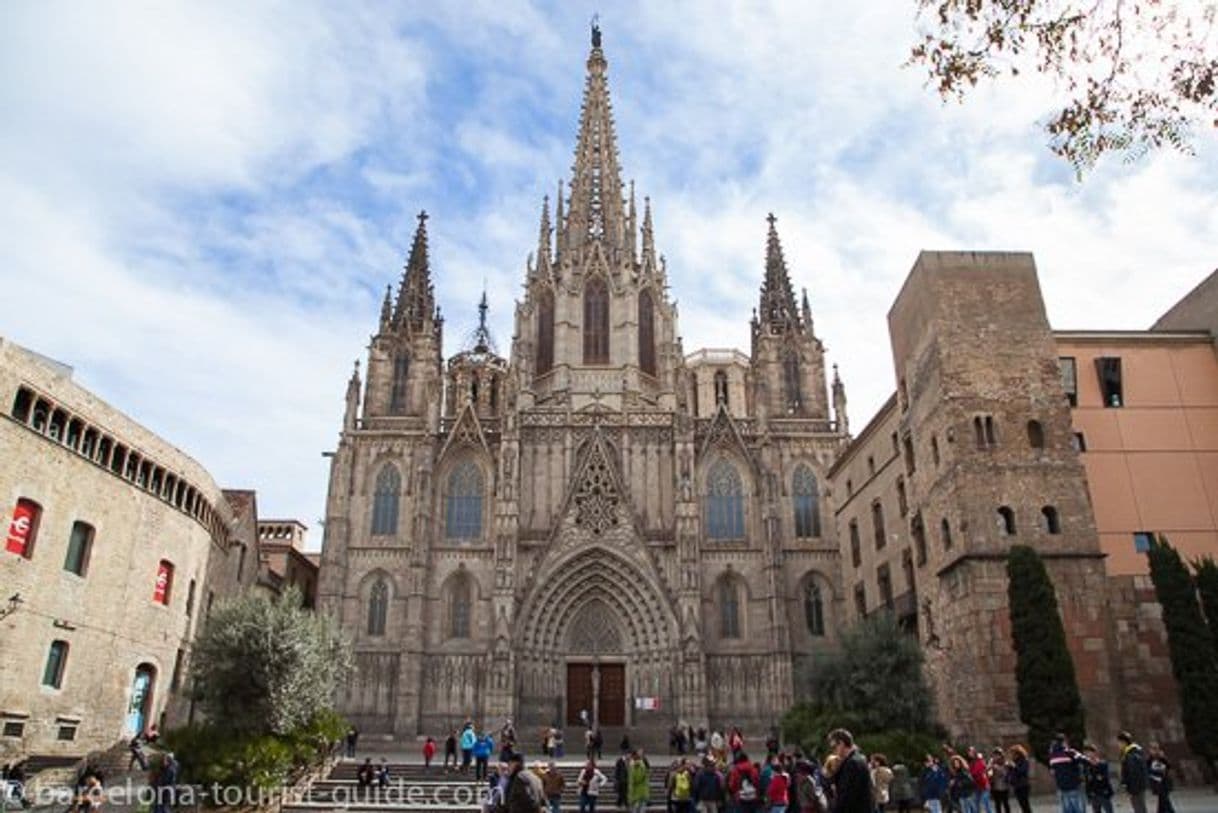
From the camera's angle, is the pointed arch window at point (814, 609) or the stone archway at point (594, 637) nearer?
the stone archway at point (594, 637)

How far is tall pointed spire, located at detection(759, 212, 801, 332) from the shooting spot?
44375 millimetres

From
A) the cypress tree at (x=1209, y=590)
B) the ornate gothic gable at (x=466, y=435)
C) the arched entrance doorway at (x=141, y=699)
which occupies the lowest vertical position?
the arched entrance doorway at (x=141, y=699)

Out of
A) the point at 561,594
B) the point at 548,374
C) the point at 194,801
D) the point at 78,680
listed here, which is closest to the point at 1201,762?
the point at 194,801

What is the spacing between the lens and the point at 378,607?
36875 millimetres

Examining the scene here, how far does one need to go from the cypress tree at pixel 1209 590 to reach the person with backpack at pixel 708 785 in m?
11.7

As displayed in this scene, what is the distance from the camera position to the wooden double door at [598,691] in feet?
116

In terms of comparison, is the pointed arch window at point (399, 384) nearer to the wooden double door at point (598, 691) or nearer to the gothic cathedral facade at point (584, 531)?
the gothic cathedral facade at point (584, 531)

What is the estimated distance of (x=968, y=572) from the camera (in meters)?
19.4

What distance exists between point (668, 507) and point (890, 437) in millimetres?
13183

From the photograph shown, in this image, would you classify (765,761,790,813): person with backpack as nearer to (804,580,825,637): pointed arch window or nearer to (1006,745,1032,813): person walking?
(1006,745,1032,813): person walking

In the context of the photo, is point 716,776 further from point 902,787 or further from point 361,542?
point 361,542

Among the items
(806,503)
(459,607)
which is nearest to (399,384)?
(459,607)

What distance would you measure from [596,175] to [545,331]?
10.9 meters

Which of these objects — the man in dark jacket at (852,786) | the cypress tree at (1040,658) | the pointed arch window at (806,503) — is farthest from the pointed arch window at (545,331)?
the man in dark jacket at (852,786)
